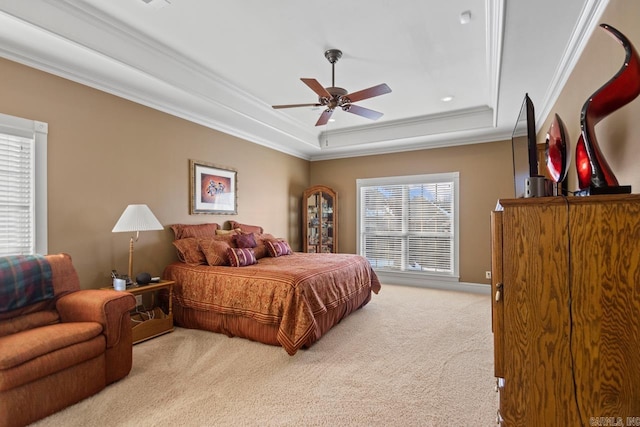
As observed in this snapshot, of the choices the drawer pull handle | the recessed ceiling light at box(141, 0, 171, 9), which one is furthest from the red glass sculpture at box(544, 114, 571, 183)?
the recessed ceiling light at box(141, 0, 171, 9)

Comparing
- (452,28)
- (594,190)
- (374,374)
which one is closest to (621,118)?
(594,190)

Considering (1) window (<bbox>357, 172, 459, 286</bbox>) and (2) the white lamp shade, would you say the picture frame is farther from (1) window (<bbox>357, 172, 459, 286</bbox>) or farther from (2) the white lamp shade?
(1) window (<bbox>357, 172, 459, 286</bbox>)

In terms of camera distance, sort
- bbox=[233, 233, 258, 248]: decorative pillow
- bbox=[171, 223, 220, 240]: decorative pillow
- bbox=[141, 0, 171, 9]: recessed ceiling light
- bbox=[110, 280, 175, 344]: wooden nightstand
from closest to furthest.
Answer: bbox=[141, 0, 171, 9]: recessed ceiling light < bbox=[110, 280, 175, 344]: wooden nightstand < bbox=[171, 223, 220, 240]: decorative pillow < bbox=[233, 233, 258, 248]: decorative pillow

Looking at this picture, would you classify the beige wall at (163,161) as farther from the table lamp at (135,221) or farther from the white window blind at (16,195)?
the table lamp at (135,221)

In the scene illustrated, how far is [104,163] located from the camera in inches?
132

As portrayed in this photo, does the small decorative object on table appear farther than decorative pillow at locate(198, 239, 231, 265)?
No

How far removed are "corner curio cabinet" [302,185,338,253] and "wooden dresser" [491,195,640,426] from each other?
5.07 metres

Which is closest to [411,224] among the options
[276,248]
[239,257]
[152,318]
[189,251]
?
[276,248]

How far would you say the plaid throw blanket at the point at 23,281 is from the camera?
2227mm

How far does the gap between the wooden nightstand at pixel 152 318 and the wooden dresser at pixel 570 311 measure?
10.2 feet

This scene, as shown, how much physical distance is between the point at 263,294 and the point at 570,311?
245 centimetres

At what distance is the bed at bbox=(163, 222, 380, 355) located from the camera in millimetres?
2990

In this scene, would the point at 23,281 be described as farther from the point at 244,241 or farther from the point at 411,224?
the point at 411,224

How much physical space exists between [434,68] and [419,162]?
254 centimetres
